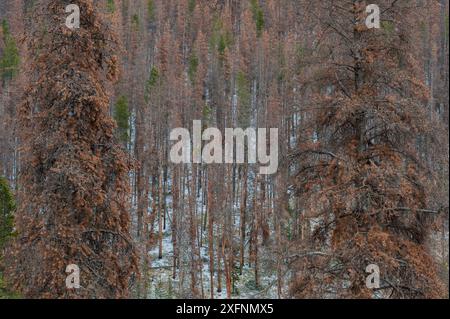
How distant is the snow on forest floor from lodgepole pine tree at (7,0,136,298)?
59.0 ft

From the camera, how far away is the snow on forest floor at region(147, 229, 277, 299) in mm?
27938

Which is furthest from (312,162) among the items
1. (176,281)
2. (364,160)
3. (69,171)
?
(176,281)

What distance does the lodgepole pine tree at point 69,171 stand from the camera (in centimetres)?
910

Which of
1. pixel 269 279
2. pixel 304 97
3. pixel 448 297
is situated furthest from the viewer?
pixel 269 279

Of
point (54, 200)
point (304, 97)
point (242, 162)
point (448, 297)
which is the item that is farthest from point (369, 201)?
point (242, 162)

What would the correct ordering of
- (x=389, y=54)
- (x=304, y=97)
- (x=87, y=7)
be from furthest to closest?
1. (x=87, y=7)
2. (x=304, y=97)
3. (x=389, y=54)

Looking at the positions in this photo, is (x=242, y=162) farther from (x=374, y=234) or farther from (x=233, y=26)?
(x=233, y=26)

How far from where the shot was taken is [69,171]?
30.0 ft

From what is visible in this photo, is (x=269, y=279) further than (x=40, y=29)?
Yes

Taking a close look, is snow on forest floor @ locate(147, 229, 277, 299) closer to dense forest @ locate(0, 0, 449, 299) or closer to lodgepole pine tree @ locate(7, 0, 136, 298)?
dense forest @ locate(0, 0, 449, 299)

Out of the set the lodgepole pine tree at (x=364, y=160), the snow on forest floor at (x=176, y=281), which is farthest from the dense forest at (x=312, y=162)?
the snow on forest floor at (x=176, y=281)

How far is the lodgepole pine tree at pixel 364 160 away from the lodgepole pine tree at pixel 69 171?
151 inches
